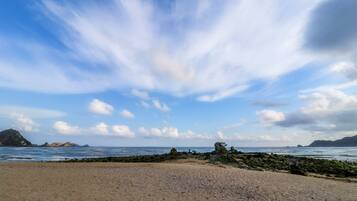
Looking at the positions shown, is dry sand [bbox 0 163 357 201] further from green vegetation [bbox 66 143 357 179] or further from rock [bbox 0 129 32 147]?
rock [bbox 0 129 32 147]

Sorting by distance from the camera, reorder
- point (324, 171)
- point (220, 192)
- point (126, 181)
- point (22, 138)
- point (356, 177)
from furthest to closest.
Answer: point (22, 138), point (324, 171), point (356, 177), point (126, 181), point (220, 192)

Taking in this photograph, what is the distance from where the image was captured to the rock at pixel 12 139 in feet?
523

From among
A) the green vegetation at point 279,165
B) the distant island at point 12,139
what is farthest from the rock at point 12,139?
the green vegetation at point 279,165

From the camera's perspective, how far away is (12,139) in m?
160

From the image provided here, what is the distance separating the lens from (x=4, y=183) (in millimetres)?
16500

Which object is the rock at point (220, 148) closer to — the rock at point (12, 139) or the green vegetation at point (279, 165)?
the green vegetation at point (279, 165)

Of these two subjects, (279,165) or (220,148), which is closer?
(279,165)

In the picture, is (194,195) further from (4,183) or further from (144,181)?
(4,183)

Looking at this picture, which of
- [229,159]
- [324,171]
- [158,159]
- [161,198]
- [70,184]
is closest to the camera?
[161,198]

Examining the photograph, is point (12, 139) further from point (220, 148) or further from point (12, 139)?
point (220, 148)

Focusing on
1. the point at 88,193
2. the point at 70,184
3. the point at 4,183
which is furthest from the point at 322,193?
the point at 4,183

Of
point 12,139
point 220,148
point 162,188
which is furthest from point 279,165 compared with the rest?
point 12,139

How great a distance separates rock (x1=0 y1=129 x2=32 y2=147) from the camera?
160m

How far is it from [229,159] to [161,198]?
18271 mm
